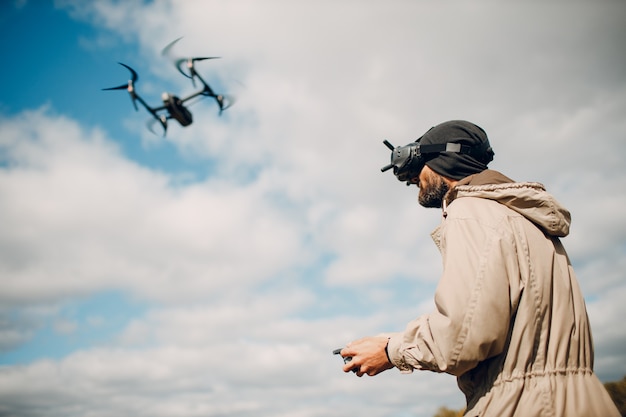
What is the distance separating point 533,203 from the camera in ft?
12.6

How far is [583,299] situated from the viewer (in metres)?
3.80

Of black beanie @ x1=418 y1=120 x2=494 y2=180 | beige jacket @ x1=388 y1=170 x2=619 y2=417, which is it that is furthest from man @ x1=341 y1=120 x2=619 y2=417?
black beanie @ x1=418 y1=120 x2=494 y2=180

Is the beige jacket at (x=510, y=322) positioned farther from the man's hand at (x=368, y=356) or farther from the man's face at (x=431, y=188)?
the man's face at (x=431, y=188)

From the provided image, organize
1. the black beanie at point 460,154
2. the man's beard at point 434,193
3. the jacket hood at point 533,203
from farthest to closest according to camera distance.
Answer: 1. the man's beard at point 434,193
2. the black beanie at point 460,154
3. the jacket hood at point 533,203

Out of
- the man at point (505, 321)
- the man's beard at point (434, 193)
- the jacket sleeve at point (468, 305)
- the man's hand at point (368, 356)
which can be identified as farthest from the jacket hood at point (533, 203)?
the man's hand at point (368, 356)

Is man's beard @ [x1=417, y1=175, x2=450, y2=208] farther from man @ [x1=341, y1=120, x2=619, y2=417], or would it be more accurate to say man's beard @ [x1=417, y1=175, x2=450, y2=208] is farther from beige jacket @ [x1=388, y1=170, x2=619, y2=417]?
beige jacket @ [x1=388, y1=170, x2=619, y2=417]

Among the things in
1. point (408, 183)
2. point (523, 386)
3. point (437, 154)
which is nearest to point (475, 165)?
point (437, 154)

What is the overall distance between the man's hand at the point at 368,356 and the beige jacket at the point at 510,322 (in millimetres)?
127

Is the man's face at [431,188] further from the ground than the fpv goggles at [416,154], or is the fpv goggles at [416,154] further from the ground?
the fpv goggles at [416,154]

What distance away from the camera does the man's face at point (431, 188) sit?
190 inches

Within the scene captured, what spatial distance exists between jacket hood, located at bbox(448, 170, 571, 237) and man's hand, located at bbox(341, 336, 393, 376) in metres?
1.68

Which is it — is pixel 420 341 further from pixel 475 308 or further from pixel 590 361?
pixel 590 361

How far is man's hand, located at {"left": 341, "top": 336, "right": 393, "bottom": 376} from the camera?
393 cm

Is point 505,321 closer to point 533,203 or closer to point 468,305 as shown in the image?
point 468,305
